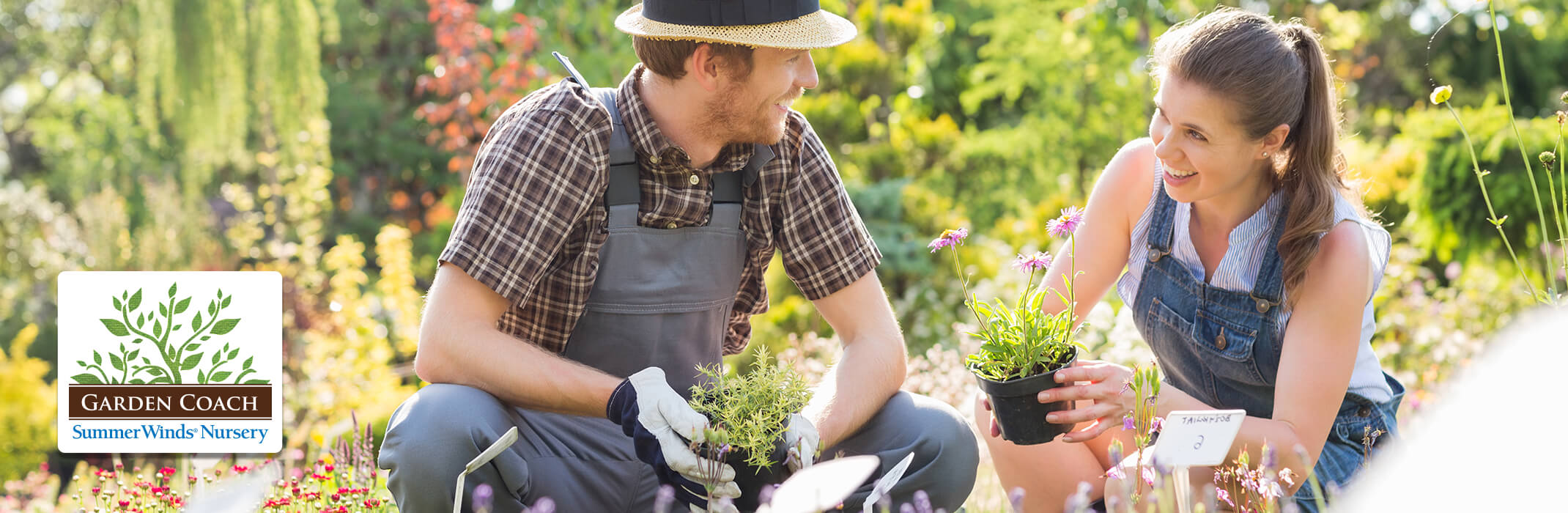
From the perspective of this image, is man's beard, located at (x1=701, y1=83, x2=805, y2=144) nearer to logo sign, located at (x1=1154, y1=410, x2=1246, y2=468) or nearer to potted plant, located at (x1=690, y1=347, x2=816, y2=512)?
potted plant, located at (x1=690, y1=347, x2=816, y2=512)

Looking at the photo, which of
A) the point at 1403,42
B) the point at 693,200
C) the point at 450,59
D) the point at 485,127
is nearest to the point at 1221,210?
the point at 693,200

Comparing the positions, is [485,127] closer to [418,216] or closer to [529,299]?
[529,299]

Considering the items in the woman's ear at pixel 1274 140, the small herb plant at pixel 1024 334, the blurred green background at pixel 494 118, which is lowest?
the blurred green background at pixel 494 118

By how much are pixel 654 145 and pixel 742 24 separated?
300 mm

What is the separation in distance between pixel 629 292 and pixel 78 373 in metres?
1.79

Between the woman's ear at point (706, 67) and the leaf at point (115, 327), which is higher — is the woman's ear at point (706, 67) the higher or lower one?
the higher one

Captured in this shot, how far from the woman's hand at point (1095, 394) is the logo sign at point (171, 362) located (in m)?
2.11

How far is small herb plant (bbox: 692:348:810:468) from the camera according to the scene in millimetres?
1833

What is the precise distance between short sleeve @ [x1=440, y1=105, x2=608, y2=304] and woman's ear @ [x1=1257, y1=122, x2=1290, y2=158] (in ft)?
4.08

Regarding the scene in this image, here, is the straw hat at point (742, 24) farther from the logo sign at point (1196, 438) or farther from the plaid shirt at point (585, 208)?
the logo sign at point (1196, 438)

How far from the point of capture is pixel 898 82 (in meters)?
6.87

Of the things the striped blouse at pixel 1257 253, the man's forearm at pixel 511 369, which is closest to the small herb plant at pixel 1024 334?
the striped blouse at pixel 1257 253

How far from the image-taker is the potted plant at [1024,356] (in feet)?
6.31

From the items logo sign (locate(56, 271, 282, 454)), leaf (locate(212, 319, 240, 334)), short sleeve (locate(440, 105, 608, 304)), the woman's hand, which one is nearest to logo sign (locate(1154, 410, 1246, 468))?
the woman's hand
